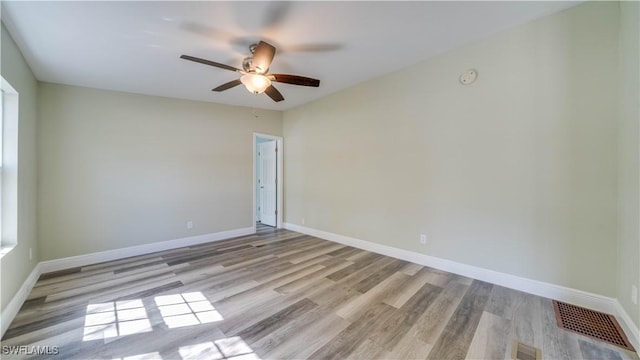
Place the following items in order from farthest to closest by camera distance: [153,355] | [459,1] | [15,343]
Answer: [459,1] → [15,343] → [153,355]

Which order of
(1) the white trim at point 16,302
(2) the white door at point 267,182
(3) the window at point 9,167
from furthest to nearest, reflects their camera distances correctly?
(2) the white door at point 267,182 → (3) the window at point 9,167 → (1) the white trim at point 16,302

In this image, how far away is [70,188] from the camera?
11.5 ft

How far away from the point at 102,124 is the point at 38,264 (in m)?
2.03

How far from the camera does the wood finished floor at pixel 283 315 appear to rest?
1812 mm

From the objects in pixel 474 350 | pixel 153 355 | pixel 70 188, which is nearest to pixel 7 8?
pixel 70 188

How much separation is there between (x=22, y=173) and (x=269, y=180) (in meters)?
3.91

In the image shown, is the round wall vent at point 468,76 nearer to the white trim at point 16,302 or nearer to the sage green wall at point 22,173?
the sage green wall at point 22,173

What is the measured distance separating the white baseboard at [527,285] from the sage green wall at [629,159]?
0.34 ft

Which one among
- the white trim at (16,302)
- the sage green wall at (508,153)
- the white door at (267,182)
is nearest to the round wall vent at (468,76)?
the sage green wall at (508,153)

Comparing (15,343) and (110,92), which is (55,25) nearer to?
(110,92)

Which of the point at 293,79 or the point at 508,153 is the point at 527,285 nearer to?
the point at 508,153

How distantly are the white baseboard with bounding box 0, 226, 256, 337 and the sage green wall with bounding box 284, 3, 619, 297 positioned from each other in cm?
269

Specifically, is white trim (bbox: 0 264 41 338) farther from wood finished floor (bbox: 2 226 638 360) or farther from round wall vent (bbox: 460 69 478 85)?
round wall vent (bbox: 460 69 478 85)

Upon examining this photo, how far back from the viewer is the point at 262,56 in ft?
7.75
